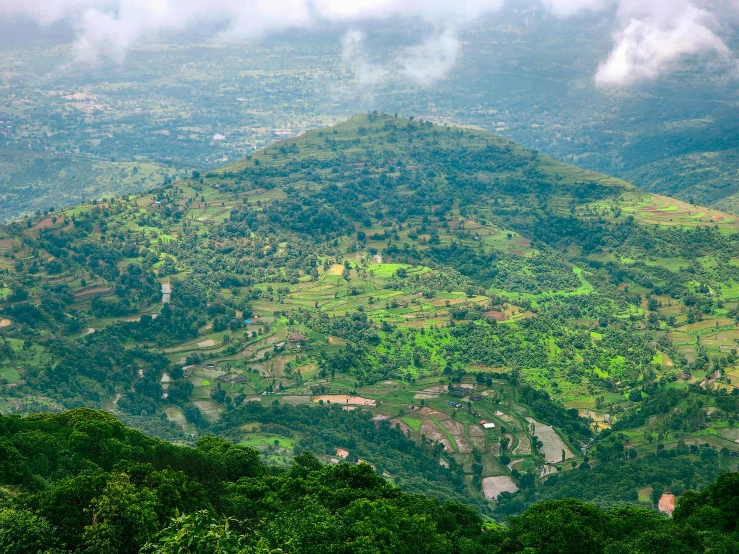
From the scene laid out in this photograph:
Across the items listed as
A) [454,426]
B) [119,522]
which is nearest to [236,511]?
[119,522]

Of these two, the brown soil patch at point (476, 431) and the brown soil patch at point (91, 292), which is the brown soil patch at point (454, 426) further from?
the brown soil patch at point (91, 292)

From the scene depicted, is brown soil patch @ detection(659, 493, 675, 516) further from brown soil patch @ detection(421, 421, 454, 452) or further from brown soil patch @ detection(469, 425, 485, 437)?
brown soil patch @ detection(421, 421, 454, 452)

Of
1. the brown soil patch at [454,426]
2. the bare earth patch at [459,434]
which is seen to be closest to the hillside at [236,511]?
the bare earth patch at [459,434]

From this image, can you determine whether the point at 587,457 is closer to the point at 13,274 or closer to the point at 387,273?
the point at 387,273

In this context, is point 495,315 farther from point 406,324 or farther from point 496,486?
point 496,486

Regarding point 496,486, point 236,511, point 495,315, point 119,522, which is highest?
point 119,522
